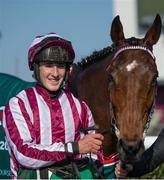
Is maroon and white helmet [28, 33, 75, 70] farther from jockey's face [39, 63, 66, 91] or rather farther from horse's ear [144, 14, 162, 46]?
horse's ear [144, 14, 162, 46]

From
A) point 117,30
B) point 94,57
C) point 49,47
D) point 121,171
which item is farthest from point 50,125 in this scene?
point 94,57

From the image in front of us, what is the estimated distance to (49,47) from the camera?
3494 millimetres

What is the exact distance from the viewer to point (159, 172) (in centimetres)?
569

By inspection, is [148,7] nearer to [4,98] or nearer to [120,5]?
[120,5]

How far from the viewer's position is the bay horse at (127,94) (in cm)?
345

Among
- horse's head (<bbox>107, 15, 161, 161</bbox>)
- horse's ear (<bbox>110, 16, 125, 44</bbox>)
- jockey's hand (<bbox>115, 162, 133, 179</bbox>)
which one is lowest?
jockey's hand (<bbox>115, 162, 133, 179</bbox>)

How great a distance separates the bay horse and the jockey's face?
1.19 feet

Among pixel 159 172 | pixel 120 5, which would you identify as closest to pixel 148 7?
pixel 120 5

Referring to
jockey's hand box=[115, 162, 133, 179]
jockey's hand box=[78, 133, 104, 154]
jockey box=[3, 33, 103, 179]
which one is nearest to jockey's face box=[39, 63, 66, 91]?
jockey box=[3, 33, 103, 179]

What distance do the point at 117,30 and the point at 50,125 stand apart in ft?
3.04

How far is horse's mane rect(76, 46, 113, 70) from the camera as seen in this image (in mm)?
4438

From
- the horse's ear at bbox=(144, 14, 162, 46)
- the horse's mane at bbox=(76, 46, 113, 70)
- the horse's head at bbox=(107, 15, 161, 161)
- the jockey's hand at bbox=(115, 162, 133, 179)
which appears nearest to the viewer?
the horse's head at bbox=(107, 15, 161, 161)

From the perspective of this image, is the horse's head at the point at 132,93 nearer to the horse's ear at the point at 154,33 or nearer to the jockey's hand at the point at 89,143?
the horse's ear at the point at 154,33

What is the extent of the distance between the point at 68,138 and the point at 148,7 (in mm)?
10016
